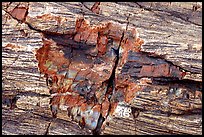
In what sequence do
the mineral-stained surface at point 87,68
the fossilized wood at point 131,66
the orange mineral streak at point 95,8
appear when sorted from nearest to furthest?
the fossilized wood at point 131,66
the mineral-stained surface at point 87,68
the orange mineral streak at point 95,8

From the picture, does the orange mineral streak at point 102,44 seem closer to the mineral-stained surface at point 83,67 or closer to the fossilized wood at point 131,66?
the mineral-stained surface at point 83,67

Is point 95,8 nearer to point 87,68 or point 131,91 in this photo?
point 87,68

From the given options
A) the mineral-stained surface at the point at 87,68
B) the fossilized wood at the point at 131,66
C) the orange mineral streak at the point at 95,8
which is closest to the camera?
the fossilized wood at the point at 131,66

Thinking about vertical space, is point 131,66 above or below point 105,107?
above

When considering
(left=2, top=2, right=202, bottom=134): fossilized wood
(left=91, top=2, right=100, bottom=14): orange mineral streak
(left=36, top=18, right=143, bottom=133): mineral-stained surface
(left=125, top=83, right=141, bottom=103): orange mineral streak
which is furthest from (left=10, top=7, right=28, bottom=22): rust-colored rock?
(left=125, top=83, right=141, bottom=103): orange mineral streak

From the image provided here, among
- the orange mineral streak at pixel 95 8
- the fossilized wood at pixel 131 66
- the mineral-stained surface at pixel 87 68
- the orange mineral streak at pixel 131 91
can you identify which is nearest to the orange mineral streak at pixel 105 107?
the mineral-stained surface at pixel 87 68

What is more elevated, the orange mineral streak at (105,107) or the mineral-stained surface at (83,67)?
the mineral-stained surface at (83,67)

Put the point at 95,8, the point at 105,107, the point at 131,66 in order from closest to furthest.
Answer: the point at 131,66
the point at 105,107
the point at 95,8

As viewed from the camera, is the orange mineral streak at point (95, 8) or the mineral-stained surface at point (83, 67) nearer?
the mineral-stained surface at point (83, 67)

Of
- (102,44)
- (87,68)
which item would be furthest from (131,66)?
(87,68)
